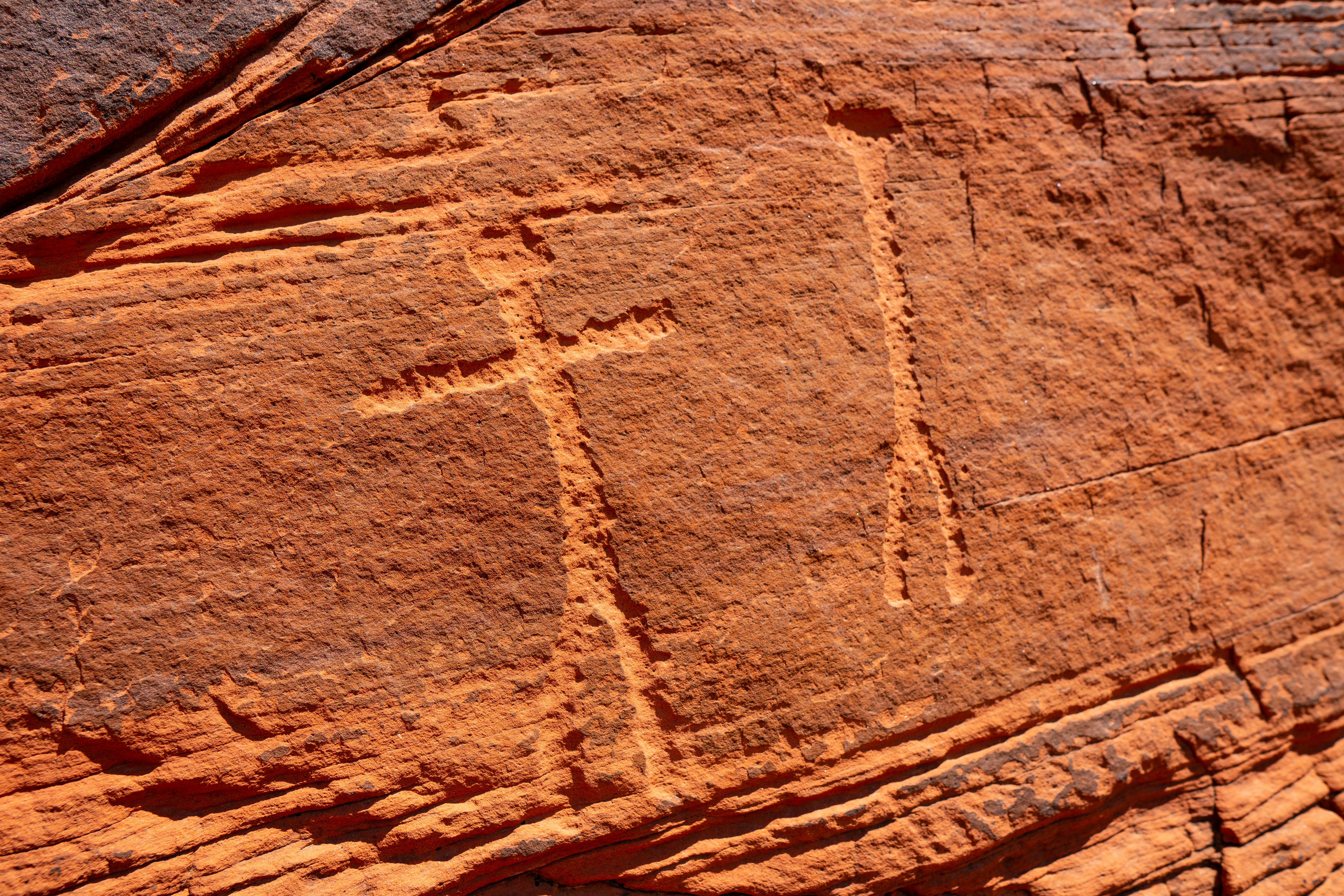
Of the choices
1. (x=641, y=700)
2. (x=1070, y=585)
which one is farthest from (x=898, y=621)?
(x=641, y=700)

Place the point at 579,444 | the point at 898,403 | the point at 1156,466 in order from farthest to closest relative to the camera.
Answer: the point at 1156,466, the point at 898,403, the point at 579,444

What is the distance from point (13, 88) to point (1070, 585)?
214 cm

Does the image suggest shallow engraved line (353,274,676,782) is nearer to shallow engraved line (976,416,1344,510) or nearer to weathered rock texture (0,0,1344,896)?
weathered rock texture (0,0,1344,896)

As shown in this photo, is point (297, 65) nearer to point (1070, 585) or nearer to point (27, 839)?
point (27, 839)

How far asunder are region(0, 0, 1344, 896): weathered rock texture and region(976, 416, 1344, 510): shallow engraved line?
2 cm

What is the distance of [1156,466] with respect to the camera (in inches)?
72.3

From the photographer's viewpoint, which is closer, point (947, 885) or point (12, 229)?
point (12, 229)

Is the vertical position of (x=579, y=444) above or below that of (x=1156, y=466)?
above

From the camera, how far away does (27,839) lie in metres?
1.28

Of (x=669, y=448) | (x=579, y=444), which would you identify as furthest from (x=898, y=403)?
(x=579, y=444)

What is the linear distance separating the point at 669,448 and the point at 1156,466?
1130mm

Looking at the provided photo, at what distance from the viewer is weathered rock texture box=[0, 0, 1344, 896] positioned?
Result: 4.37 feet

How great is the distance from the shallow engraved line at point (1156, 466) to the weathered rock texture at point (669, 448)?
0.02 meters

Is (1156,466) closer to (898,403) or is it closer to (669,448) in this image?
(898,403)
